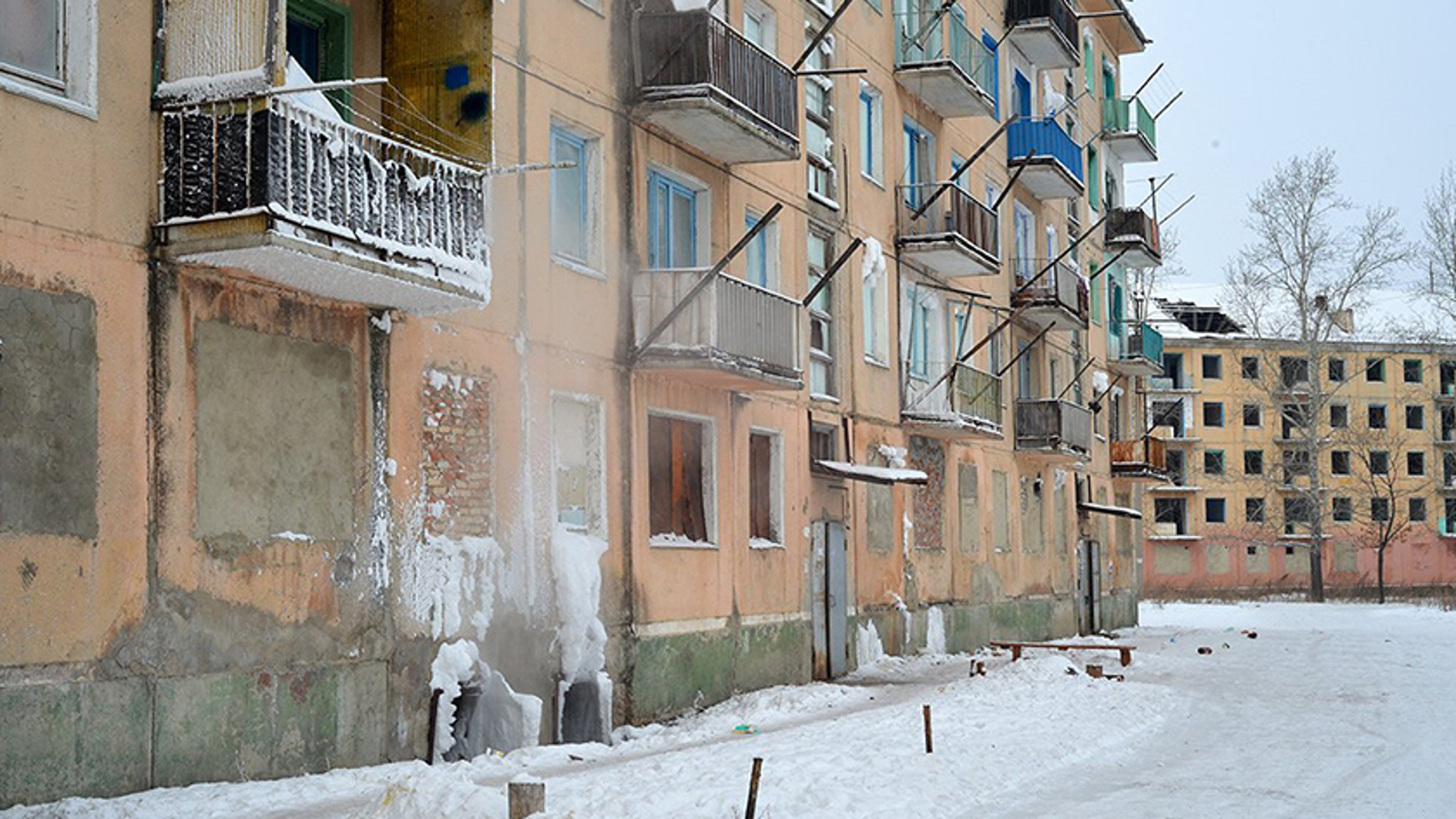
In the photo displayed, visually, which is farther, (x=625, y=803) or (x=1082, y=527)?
(x=1082, y=527)

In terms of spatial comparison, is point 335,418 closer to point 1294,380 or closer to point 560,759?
point 560,759

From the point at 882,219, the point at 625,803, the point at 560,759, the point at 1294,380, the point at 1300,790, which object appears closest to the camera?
the point at 625,803

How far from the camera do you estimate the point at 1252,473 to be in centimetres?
7962

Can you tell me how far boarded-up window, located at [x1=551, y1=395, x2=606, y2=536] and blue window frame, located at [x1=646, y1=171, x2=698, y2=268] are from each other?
2.40 metres

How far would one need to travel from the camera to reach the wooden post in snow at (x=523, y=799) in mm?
9742

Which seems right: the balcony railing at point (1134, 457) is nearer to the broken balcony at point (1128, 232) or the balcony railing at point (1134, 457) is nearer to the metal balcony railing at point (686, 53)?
the broken balcony at point (1128, 232)

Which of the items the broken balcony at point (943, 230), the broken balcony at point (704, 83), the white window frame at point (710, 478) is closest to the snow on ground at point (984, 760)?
the white window frame at point (710, 478)

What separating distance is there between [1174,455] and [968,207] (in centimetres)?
5364

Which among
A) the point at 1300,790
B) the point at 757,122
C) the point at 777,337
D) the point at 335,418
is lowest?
the point at 1300,790

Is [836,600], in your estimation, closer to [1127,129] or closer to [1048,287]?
[1048,287]

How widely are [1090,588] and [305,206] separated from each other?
3321cm

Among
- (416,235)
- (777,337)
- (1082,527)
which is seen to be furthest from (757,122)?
(1082,527)

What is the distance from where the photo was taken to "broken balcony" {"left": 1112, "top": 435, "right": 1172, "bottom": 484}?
45831 mm

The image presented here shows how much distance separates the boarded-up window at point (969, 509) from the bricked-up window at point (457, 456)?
16698mm
